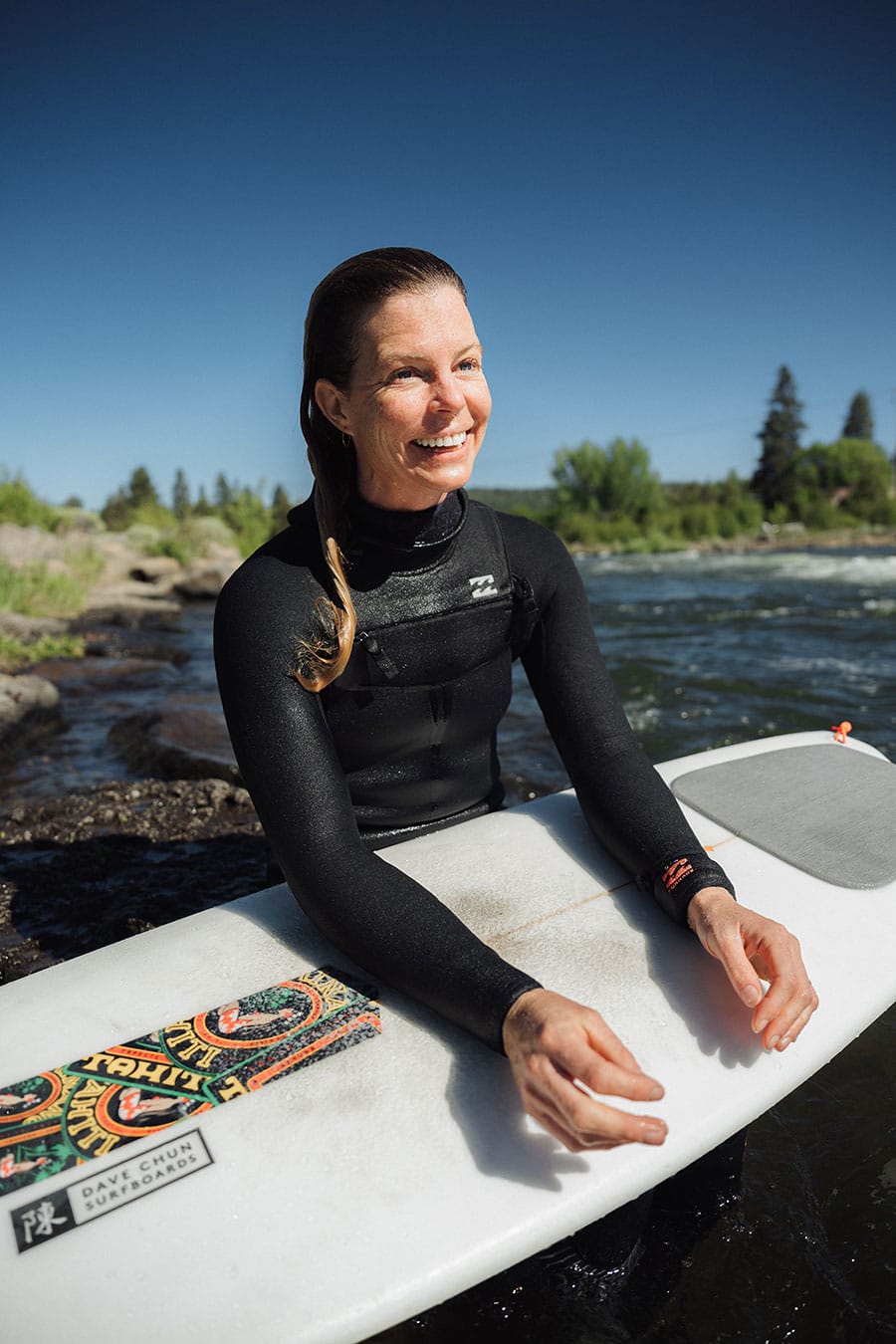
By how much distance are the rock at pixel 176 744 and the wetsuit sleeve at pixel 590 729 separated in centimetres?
259

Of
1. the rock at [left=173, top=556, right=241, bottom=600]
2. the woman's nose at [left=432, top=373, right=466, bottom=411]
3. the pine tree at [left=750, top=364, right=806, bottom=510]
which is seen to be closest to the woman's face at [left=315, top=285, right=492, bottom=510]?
the woman's nose at [left=432, top=373, right=466, bottom=411]

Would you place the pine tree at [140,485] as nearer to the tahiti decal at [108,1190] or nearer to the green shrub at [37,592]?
the green shrub at [37,592]

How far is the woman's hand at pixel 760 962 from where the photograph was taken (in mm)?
1275

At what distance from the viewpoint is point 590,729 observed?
1.80 meters

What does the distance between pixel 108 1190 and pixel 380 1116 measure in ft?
1.20

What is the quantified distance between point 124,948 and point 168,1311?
2.38ft

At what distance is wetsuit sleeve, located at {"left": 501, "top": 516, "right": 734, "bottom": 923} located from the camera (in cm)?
165

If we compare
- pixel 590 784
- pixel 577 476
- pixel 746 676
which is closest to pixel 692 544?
pixel 577 476

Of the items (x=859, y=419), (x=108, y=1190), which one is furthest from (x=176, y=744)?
(x=859, y=419)

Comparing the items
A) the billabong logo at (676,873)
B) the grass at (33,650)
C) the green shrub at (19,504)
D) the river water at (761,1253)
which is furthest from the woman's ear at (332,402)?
the green shrub at (19,504)

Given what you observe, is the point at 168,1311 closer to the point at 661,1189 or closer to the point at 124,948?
the point at 124,948

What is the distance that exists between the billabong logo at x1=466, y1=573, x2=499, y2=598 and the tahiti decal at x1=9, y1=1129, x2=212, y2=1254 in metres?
1.08

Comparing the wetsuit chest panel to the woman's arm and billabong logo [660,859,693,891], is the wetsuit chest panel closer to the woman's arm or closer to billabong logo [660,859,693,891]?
the woman's arm

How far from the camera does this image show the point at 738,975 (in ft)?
4.41
